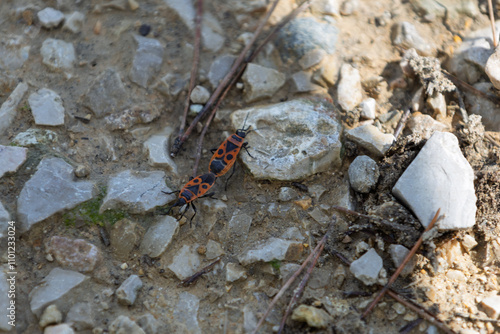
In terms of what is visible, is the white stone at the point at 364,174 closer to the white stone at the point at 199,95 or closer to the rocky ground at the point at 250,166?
the rocky ground at the point at 250,166

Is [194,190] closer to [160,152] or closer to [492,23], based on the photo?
[160,152]

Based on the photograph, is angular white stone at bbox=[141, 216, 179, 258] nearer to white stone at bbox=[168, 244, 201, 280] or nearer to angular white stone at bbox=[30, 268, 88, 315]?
white stone at bbox=[168, 244, 201, 280]

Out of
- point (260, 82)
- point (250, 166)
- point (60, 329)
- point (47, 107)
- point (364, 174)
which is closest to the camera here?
point (60, 329)

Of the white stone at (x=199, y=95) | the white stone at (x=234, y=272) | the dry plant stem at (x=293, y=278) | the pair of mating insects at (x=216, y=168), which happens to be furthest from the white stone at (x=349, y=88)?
the white stone at (x=234, y=272)

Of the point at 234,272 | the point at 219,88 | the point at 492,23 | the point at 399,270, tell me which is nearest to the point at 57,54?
the point at 219,88

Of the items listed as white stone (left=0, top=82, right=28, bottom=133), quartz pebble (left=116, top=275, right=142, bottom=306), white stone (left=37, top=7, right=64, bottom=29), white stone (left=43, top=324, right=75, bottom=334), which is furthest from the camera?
white stone (left=37, top=7, right=64, bottom=29)

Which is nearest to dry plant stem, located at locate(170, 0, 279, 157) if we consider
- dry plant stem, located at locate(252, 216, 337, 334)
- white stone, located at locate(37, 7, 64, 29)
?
dry plant stem, located at locate(252, 216, 337, 334)
